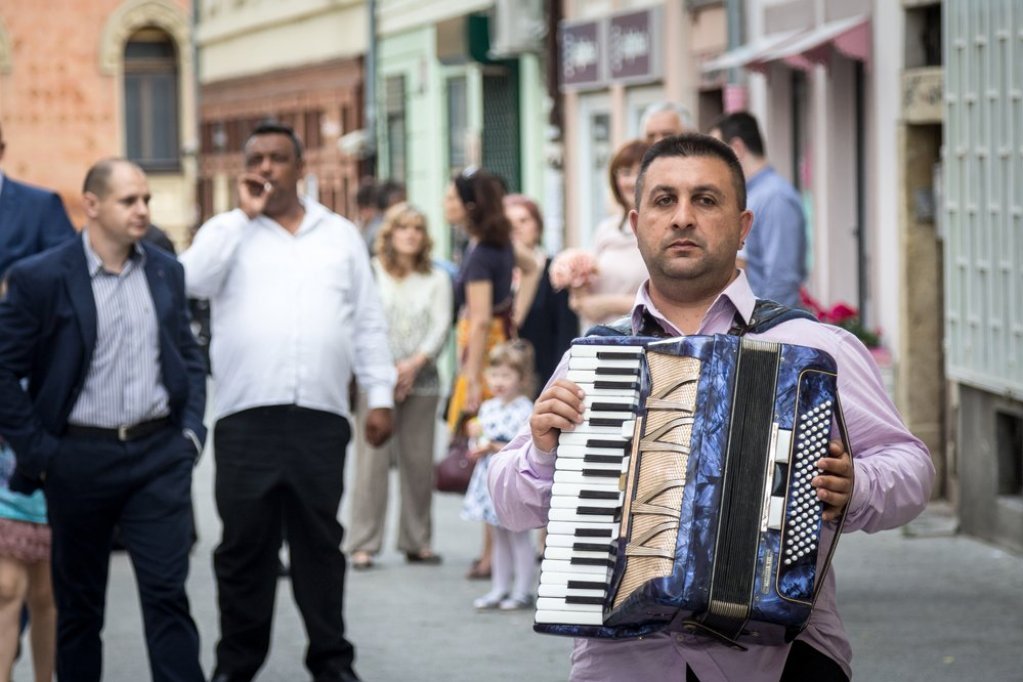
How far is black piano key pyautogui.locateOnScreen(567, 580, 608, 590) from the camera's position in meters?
4.30

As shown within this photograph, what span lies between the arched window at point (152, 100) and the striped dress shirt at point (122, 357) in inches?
1755

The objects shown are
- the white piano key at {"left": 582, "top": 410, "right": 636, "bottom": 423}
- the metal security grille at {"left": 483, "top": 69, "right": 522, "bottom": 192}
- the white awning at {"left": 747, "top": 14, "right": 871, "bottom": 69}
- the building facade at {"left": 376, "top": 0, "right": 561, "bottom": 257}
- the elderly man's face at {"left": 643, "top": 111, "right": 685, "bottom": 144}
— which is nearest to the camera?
the white piano key at {"left": 582, "top": 410, "right": 636, "bottom": 423}

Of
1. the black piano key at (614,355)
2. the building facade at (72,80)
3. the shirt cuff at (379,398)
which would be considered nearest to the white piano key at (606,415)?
the black piano key at (614,355)

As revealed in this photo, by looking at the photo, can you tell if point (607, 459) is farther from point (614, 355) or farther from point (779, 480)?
point (779, 480)

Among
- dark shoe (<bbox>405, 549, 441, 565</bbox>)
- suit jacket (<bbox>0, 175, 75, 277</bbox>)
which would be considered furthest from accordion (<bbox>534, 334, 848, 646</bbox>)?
dark shoe (<bbox>405, 549, 441, 565</bbox>)

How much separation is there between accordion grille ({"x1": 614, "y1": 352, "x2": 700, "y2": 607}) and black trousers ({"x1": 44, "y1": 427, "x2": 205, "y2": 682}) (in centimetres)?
347

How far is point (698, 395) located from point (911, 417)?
30.9 feet

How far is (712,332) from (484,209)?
6576 millimetres

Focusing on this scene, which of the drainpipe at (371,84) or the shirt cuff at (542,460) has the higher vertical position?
the drainpipe at (371,84)

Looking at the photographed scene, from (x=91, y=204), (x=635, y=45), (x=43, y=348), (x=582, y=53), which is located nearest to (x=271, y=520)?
(x=43, y=348)

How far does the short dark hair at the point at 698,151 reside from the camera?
469 centimetres

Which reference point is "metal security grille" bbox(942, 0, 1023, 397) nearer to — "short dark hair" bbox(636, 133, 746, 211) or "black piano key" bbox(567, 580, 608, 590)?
"short dark hair" bbox(636, 133, 746, 211)

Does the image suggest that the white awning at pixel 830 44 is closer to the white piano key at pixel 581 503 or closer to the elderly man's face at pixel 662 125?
the elderly man's face at pixel 662 125

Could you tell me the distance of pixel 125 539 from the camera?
757 cm
